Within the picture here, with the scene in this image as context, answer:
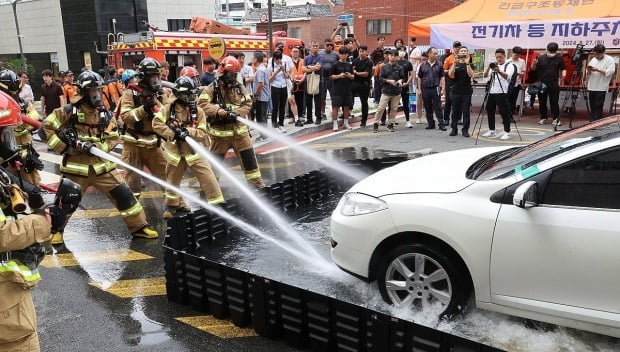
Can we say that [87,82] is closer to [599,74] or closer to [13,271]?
[13,271]

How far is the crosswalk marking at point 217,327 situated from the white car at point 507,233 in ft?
3.16

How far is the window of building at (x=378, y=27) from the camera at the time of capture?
155ft

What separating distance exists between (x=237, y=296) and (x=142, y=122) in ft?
12.5

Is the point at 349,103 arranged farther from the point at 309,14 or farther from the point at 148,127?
the point at 309,14

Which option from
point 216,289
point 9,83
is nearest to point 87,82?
point 9,83

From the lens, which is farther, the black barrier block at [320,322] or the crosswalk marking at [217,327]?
the crosswalk marking at [217,327]

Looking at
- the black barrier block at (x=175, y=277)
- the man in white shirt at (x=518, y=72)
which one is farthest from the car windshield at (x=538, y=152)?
the man in white shirt at (x=518, y=72)

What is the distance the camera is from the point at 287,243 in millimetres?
5648

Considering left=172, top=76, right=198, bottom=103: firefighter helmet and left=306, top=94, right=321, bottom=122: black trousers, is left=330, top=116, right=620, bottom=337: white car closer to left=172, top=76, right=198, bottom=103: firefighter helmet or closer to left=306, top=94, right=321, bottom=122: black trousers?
left=172, top=76, right=198, bottom=103: firefighter helmet

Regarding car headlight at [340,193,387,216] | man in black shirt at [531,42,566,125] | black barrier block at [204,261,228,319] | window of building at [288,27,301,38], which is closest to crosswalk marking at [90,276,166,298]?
black barrier block at [204,261,228,319]

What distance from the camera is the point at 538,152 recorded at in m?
3.70

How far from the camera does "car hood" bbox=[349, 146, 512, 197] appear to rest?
146 inches

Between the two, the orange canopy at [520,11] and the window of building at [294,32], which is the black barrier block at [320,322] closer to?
the orange canopy at [520,11]

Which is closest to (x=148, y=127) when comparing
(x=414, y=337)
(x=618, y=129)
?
(x=414, y=337)
